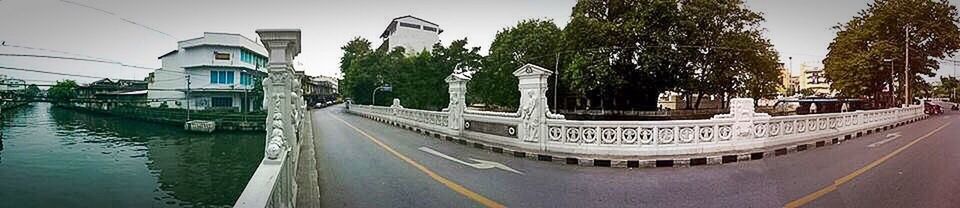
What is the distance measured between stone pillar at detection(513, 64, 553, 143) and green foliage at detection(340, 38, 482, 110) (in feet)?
2.53

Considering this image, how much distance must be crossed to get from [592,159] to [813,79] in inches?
58.1

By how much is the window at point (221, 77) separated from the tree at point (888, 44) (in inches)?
87.6

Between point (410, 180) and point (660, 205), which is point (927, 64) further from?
point (410, 180)

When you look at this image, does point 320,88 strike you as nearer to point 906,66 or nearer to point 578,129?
point 578,129

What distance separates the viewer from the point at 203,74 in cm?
151

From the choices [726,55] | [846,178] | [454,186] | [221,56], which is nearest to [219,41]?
[221,56]

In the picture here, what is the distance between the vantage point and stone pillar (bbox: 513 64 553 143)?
13.3 feet

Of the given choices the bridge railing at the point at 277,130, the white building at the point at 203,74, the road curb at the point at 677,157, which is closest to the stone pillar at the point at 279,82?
the bridge railing at the point at 277,130

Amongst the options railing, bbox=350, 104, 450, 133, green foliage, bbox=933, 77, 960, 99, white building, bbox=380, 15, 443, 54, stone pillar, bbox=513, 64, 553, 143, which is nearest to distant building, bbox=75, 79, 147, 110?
white building, bbox=380, 15, 443, 54

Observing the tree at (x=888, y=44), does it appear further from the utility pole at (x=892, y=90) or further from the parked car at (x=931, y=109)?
the parked car at (x=931, y=109)

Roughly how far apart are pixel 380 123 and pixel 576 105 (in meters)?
1.72

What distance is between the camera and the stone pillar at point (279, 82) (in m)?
1.90

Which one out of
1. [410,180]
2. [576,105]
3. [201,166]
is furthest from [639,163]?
[201,166]

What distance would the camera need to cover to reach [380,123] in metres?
3.80
